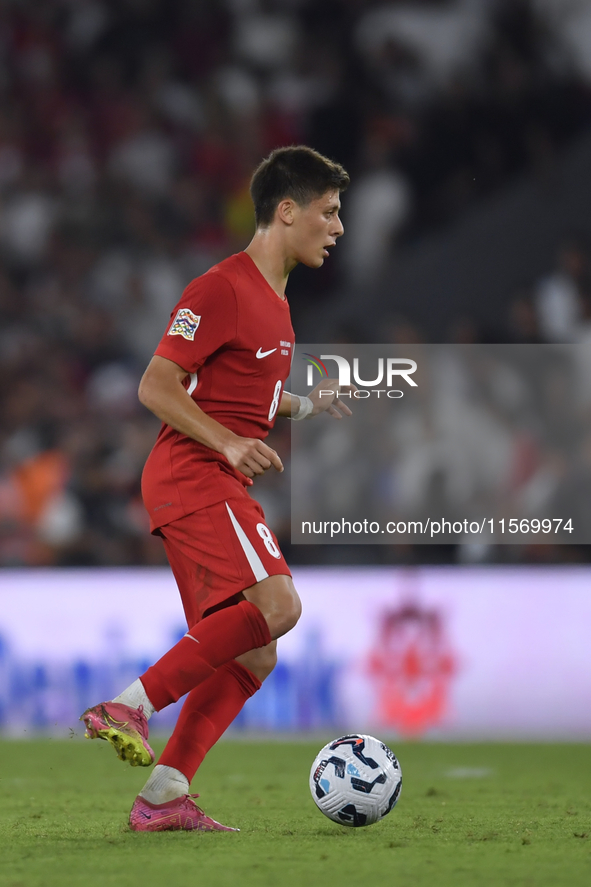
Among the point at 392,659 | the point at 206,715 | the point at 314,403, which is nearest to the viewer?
the point at 206,715

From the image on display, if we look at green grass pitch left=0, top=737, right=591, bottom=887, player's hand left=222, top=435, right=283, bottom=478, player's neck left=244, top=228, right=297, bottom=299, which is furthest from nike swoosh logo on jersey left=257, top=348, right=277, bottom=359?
green grass pitch left=0, top=737, right=591, bottom=887

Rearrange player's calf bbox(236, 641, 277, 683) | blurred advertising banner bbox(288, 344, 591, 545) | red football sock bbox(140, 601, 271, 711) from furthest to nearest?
1. blurred advertising banner bbox(288, 344, 591, 545)
2. player's calf bbox(236, 641, 277, 683)
3. red football sock bbox(140, 601, 271, 711)

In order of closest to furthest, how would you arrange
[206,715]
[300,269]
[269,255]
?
[206,715] → [269,255] → [300,269]

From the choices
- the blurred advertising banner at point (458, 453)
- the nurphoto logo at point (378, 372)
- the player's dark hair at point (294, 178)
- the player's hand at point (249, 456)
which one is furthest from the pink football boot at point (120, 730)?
the nurphoto logo at point (378, 372)

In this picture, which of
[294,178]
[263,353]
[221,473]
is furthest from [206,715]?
[294,178]

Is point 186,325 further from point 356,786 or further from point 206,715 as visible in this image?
point 356,786

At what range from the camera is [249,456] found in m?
3.42

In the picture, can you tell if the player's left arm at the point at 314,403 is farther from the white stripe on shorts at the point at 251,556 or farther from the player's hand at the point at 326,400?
the white stripe on shorts at the point at 251,556

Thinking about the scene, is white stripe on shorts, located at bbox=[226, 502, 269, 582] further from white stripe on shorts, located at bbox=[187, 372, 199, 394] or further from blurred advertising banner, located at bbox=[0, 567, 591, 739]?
blurred advertising banner, located at bbox=[0, 567, 591, 739]

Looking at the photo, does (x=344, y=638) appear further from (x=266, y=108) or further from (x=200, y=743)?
(x=266, y=108)

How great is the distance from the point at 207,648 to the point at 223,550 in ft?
0.94

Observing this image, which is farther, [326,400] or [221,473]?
[326,400]

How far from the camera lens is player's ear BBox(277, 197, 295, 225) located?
12.5 ft

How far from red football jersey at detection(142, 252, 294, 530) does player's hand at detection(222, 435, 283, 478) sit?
0.56 feet
